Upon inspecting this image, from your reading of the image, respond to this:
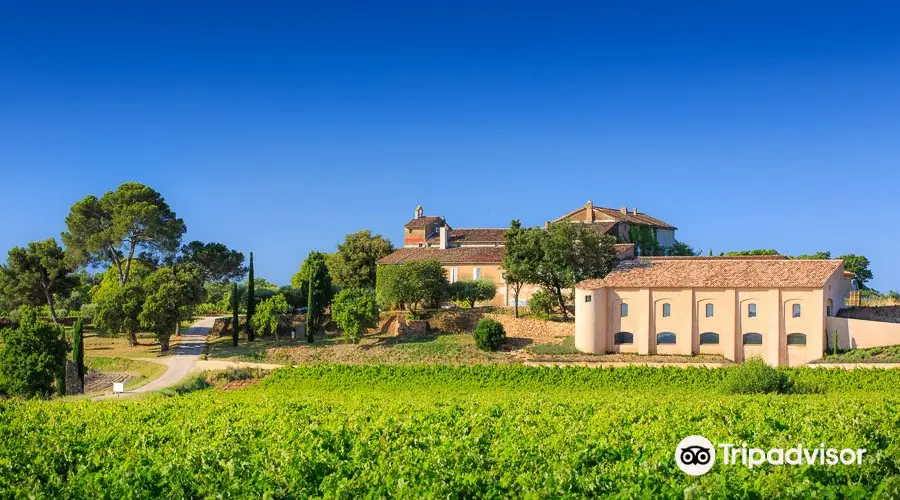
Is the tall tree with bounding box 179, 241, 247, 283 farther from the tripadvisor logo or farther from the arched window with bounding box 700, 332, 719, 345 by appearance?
the tripadvisor logo

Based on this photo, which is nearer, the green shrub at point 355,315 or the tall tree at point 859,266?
the green shrub at point 355,315

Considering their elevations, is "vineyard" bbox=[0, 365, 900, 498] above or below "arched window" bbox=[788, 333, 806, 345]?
below

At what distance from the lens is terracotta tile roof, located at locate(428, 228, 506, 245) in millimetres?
69688

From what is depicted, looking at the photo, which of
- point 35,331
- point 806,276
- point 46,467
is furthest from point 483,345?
point 46,467

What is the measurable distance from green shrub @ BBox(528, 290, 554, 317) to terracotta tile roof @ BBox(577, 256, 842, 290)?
5.77 m

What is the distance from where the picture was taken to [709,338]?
147ft

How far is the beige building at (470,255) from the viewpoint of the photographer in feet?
200

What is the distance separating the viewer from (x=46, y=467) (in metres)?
16.8

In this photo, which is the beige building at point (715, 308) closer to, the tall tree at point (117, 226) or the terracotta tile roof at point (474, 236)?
the terracotta tile roof at point (474, 236)

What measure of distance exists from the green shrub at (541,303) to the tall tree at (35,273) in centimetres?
3219

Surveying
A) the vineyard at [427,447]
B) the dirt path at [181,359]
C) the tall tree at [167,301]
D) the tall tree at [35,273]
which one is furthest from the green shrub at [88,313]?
the vineyard at [427,447]

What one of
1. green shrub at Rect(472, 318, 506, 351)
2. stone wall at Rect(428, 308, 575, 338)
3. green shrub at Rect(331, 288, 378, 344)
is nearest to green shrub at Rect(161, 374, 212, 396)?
green shrub at Rect(331, 288, 378, 344)

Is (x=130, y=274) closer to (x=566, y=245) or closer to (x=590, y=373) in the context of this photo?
(x=566, y=245)

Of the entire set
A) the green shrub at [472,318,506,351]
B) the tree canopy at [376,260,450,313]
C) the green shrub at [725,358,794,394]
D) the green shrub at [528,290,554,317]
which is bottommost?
the green shrub at [725,358,794,394]
